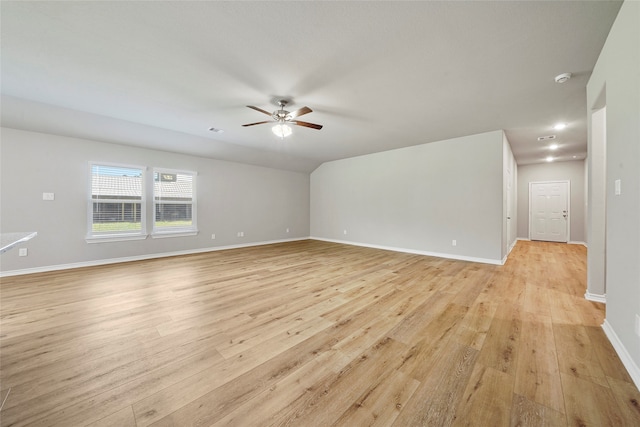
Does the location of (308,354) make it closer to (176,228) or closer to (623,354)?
(623,354)

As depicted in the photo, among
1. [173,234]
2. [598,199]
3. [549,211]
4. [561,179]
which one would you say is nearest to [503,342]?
[598,199]

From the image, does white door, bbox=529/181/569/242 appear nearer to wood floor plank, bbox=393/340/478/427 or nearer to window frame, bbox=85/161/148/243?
wood floor plank, bbox=393/340/478/427

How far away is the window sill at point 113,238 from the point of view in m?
4.40

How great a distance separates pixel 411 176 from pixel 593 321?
3930mm

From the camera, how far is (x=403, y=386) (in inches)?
56.1

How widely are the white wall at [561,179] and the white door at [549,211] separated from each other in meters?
0.11

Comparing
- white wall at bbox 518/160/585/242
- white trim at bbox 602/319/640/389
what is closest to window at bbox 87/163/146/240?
white trim at bbox 602/319/640/389

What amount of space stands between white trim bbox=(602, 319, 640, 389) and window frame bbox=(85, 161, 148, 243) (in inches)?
264

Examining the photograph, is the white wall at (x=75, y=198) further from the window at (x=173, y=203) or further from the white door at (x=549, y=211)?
the white door at (x=549, y=211)

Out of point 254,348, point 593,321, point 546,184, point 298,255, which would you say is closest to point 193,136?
point 298,255

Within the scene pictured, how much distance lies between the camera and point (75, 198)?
Result: 4.25 meters

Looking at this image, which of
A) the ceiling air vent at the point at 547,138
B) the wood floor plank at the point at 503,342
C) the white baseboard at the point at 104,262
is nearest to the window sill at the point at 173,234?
the white baseboard at the point at 104,262

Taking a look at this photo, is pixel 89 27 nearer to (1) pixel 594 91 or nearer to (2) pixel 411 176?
(1) pixel 594 91

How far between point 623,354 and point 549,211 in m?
7.70
